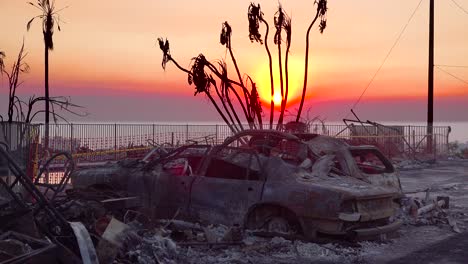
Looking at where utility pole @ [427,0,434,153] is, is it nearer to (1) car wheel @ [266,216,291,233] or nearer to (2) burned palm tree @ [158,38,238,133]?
(2) burned palm tree @ [158,38,238,133]

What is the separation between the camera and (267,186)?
9.12 m

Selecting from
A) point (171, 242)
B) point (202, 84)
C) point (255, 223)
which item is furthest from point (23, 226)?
point (202, 84)

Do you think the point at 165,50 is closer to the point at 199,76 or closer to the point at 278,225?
the point at 199,76

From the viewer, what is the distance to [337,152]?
9750 mm

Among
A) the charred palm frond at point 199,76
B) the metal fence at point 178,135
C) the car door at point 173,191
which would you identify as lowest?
the car door at point 173,191

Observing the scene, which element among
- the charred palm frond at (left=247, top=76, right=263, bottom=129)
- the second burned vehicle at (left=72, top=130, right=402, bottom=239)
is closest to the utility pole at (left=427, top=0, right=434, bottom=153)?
the charred palm frond at (left=247, top=76, right=263, bottom=129)

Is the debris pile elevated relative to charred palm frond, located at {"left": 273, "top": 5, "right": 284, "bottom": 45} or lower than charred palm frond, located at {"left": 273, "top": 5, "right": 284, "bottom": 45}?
lower

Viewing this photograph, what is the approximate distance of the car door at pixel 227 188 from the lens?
30.4ft

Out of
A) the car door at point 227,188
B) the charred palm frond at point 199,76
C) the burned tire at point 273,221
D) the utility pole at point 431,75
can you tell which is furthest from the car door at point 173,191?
the utility pole at point 431,75

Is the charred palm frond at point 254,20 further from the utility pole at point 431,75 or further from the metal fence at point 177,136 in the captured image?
the utility pole at point 431,75

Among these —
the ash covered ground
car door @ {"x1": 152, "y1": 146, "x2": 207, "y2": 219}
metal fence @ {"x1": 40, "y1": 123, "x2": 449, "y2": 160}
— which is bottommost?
the ash covered ground

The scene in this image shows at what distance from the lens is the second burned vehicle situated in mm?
8711

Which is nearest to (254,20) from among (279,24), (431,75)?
(279,24)

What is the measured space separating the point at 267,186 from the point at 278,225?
0.60 metres
